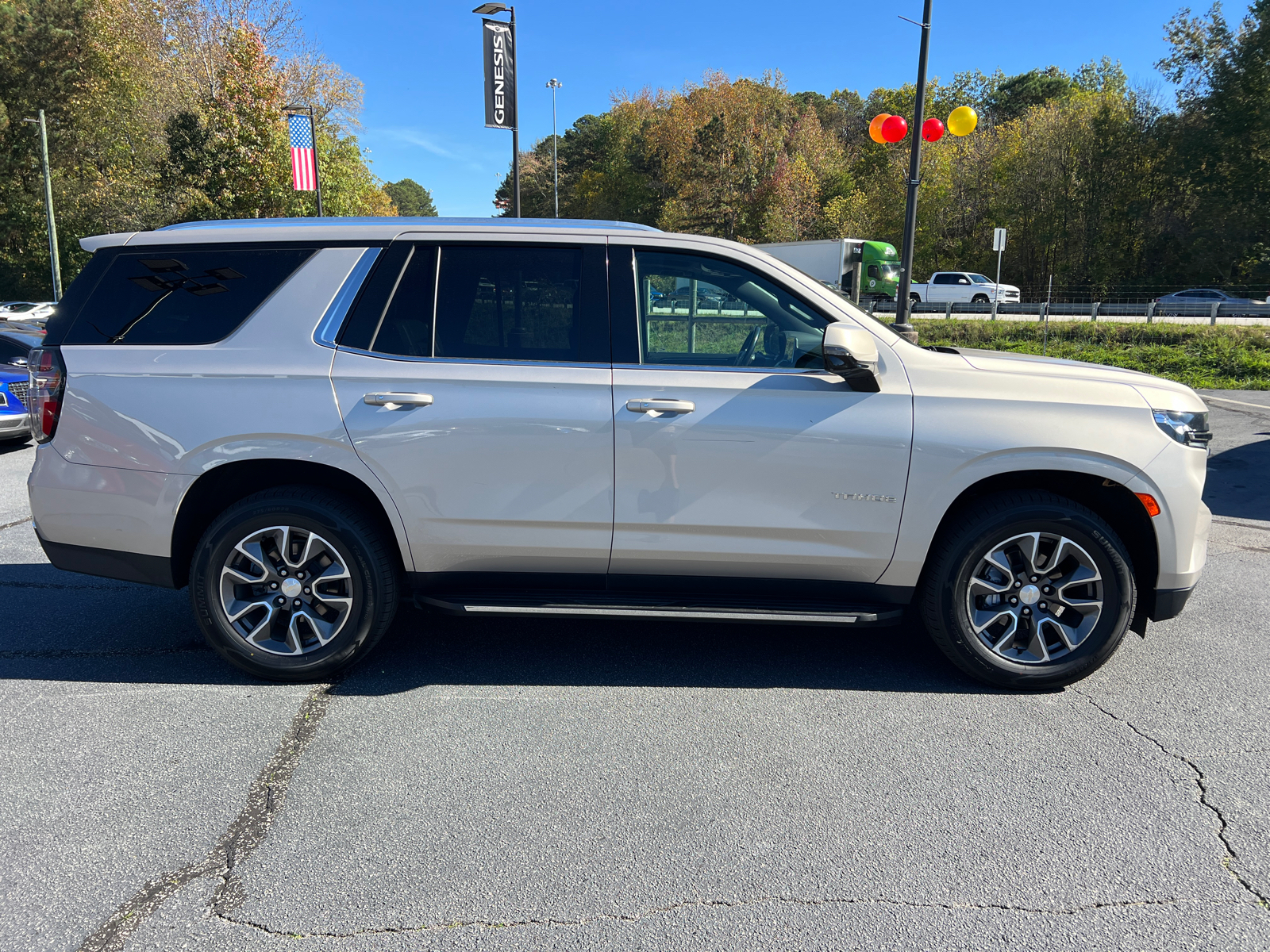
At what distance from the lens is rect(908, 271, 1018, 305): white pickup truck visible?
122ft

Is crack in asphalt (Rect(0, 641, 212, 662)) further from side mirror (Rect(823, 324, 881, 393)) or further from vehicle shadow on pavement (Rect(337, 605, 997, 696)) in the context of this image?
side mirror (Rect(823, 324, 881, 393))

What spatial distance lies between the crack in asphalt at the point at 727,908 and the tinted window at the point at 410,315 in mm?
2208

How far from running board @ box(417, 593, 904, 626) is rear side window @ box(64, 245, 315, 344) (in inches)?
59.9

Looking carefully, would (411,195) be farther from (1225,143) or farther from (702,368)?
(702,368)

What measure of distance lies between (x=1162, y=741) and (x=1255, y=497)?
521 cm

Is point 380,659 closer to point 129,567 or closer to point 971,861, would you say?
point 129,567

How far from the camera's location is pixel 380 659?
402cm

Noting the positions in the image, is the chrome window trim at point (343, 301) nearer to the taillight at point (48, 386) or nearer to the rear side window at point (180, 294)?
the rear side window at point (180, 294)

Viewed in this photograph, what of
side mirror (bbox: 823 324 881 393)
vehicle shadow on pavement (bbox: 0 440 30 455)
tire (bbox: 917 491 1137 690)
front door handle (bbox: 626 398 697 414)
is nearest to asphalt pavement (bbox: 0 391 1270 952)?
tire (bbox: 917 491 1137 690)

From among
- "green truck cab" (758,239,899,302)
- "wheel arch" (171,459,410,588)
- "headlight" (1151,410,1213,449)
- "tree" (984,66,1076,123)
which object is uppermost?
"tree" (984,66,1076,123)

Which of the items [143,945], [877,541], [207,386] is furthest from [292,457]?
[877,541]

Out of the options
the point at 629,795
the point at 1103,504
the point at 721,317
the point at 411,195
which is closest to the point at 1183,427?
the point at 1103,504

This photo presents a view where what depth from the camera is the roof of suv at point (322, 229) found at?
3711mm

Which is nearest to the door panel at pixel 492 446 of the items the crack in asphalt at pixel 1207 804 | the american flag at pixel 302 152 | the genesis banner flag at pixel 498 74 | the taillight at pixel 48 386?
the taillight at pixel 48 386
